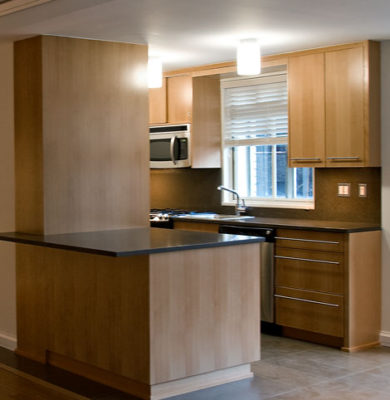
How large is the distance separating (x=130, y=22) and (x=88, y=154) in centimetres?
99

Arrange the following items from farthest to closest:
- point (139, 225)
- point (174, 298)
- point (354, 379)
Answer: point (139, 225), point (354, 379), point (174, 298)

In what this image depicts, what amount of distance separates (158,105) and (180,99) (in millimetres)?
290

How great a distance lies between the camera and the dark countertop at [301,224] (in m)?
5.13

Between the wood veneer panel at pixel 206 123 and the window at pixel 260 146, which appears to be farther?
the wood veneer panel at pixel 206 123

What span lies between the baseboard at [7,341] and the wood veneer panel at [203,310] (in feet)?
5.35

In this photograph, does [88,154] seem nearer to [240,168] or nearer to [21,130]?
[21,130]

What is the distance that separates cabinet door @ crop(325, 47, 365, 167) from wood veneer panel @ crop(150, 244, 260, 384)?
137cm

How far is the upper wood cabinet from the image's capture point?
5.25 m

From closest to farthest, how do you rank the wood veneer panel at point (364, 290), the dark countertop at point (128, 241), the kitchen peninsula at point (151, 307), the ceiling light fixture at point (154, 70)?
the dark countertop at point (128, 241) < the kitchen peninsula at point (151, 307) < the wood veneer panel at point (364, 290) < the ceiling light fixture at point (154, 70)

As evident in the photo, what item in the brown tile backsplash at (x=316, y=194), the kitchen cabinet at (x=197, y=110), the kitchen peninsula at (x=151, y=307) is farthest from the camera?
the kitchen cabinet at (x=197, y=110)

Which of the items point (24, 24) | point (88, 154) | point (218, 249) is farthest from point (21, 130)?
point (218, 249)

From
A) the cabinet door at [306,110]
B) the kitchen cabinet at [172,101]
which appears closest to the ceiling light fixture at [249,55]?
the cabinet door at [306,110]

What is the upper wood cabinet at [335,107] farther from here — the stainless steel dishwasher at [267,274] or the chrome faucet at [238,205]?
the chrome faucet at [238,205]

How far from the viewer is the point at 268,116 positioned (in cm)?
647
